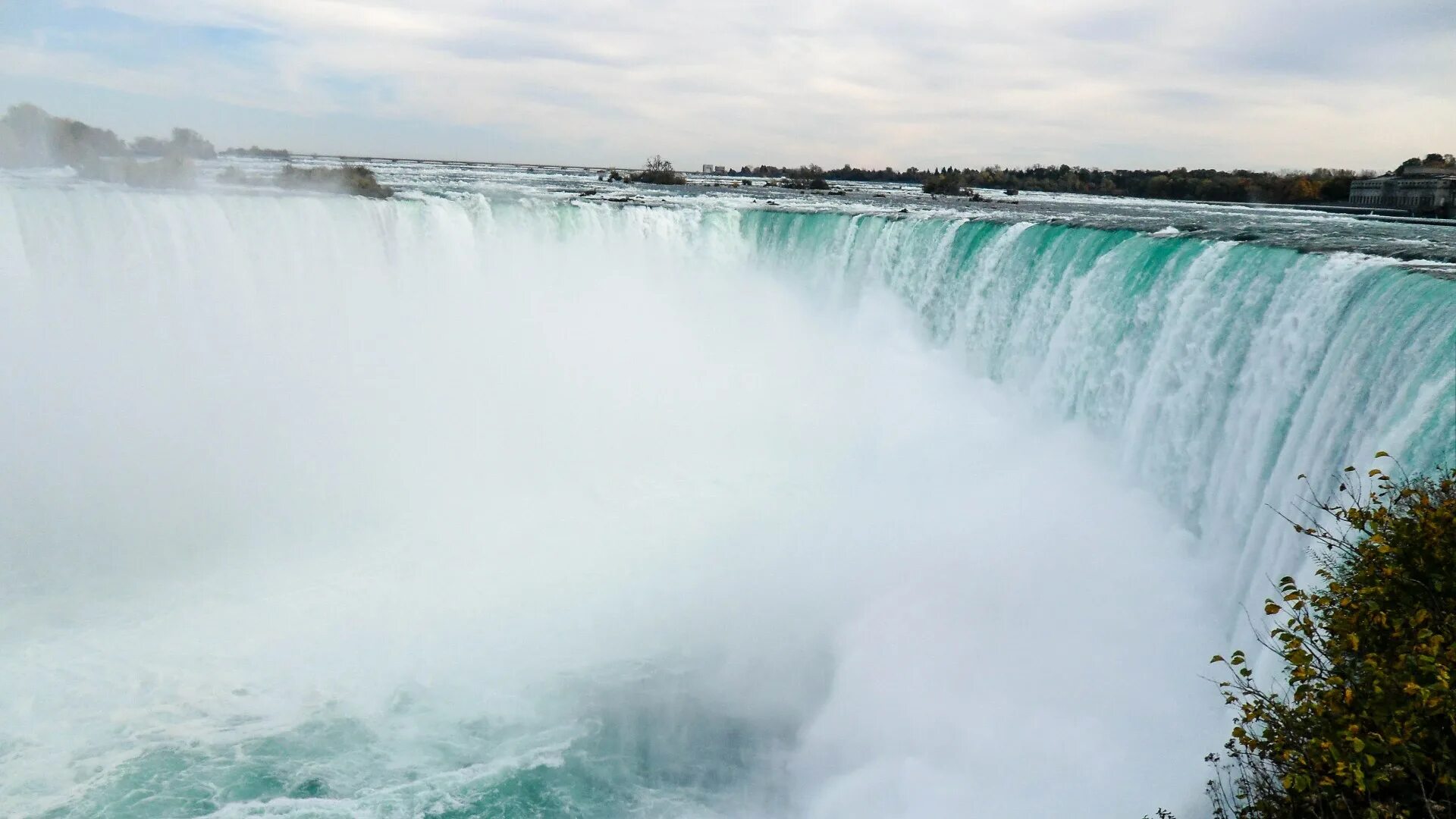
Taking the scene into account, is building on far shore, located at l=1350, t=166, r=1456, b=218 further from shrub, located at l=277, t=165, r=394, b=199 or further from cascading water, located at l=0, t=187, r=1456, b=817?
shrub, located at l=277, t=165, r=394, b=199

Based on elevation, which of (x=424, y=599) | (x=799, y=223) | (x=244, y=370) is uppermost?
(x=799, y=223)

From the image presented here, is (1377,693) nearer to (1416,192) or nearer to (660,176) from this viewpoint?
(1416,192)

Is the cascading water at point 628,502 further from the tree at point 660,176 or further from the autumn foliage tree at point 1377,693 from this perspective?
the tree at point 660,176

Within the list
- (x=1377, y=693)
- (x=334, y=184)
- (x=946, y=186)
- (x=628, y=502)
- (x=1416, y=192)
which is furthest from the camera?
(x=946, y=186)

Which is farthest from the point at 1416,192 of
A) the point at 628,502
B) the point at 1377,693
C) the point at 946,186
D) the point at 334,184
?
the point at 946,186

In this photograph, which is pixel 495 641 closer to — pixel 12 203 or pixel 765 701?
pixel 765 701

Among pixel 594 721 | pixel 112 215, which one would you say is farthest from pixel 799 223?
pixel 594 721
